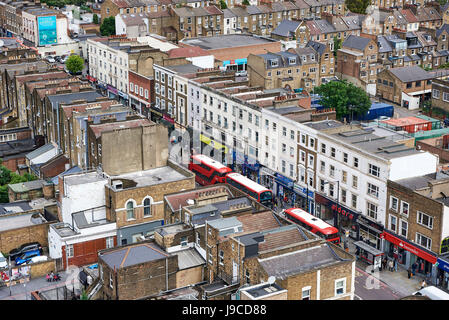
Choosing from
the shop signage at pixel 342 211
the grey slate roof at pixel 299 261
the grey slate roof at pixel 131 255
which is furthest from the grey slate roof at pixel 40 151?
the grey slate roof at pixel 299 261

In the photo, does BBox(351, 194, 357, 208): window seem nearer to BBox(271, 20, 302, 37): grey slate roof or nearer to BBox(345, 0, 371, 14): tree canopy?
BBox(271, 20, 302, 37): grey slate roof

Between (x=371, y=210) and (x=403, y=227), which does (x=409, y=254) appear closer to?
(x=403, y=227)

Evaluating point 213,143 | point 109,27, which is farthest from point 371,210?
point 109,27

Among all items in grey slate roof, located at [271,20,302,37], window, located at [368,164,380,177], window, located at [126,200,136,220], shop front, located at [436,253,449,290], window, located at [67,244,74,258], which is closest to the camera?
window, located at [67,244,74,258]

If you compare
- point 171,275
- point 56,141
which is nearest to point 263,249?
point 171,275

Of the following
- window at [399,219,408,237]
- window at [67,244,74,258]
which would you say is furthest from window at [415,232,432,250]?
window at [67,244,74,258]

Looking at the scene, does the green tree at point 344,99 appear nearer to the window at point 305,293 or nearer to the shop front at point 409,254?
the shop front at point 409,254

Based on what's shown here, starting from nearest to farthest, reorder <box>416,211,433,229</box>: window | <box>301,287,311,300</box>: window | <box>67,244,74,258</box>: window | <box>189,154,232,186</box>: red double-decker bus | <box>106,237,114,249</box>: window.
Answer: <box>301,287,311,300</box>: window → <box>67,244,74,258</box>: window → <box>106,237,114,249</box>: window → <box>416,211,433,229</box>: window → <box>189,154,232,186</box>: red double-decker bus
